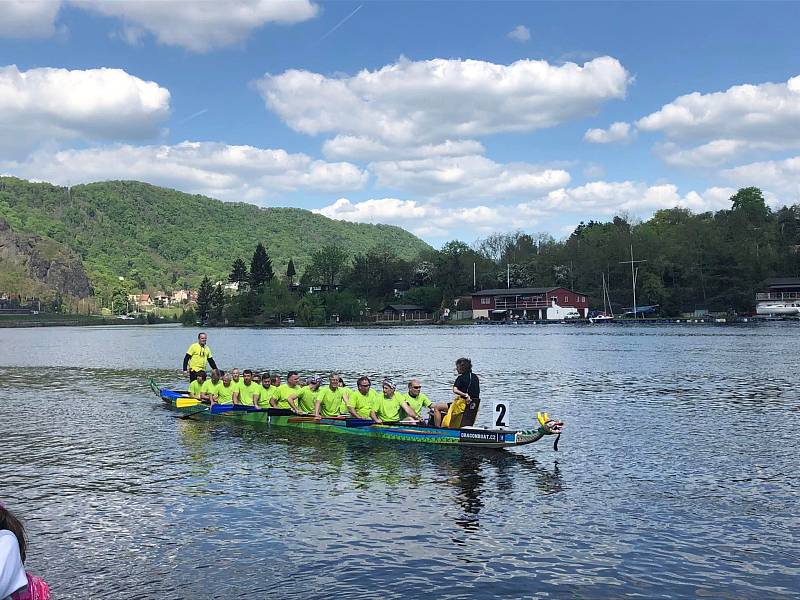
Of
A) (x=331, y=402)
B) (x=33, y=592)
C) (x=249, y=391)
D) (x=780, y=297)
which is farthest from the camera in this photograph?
(x=780, y=297)

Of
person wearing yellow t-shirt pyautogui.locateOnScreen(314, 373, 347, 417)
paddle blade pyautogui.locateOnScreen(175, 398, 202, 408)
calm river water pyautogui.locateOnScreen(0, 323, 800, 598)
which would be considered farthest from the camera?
paddle blade pyautogui.locateOnScreen(175, 398, 202, 408)

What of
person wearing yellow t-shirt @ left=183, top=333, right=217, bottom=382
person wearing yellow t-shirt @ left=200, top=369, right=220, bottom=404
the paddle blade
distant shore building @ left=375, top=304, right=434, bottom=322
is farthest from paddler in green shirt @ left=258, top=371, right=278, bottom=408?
distant shore building @ left=375, top=304, right=434, bottom=322

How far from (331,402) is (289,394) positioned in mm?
2139

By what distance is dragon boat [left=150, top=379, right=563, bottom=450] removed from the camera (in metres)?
20.9

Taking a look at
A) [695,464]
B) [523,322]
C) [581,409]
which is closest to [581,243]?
[523,322]

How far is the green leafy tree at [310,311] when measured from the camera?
18912 cm

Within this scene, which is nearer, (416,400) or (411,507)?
(411,507)

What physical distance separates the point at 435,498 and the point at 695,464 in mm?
8449

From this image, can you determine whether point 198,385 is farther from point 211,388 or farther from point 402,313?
point 402,313

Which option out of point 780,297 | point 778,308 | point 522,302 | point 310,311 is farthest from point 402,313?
point 780,297

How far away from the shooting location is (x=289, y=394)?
26.9 metres

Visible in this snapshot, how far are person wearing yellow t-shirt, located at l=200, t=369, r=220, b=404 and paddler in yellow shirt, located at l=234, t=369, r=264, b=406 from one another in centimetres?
136

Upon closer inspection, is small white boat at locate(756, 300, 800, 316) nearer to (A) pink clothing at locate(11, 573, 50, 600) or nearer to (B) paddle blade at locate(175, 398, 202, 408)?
(B) paddle blade at locate(175, 398, 202, 408)

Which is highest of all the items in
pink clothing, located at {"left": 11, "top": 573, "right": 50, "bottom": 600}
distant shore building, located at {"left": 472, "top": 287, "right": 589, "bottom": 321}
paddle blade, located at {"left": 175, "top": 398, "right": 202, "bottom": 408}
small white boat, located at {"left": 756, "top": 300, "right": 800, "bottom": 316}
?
distant shore building, located at {"left": 472, "top": 287, "right": 589, "bottom": 321}
